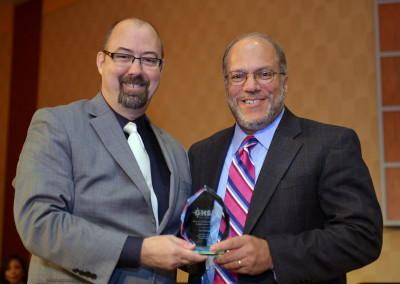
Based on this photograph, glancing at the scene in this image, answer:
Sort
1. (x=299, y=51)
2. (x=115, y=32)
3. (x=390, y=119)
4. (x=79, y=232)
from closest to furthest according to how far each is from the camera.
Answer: (x=79, y=232), (x=115, y=32), (x=390, y=119), (x=299, y=51)

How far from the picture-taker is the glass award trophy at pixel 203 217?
1777 mm

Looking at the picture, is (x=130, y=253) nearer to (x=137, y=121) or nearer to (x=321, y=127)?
(x=137, y=121)

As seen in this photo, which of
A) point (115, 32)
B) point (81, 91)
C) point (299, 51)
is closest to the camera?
point (115, 32)

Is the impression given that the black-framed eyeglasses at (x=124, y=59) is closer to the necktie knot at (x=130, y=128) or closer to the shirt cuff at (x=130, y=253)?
the necktie knot at (x=130, y=128)

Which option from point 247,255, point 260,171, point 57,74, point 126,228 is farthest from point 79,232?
point 57,74

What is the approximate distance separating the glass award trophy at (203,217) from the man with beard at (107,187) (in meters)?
0.10

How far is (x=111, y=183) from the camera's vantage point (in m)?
1.86

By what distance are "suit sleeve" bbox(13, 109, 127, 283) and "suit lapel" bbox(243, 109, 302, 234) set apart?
0.51 meters

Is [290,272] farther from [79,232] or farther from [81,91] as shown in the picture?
[81,91]

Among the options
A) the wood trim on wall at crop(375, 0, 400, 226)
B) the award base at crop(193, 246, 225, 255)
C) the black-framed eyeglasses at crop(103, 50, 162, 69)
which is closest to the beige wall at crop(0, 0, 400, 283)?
the wood trim on wall at crop(375, 0, 400, 226)

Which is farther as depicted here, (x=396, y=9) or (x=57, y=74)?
(x=57, y=74)

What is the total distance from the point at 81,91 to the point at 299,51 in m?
2.85

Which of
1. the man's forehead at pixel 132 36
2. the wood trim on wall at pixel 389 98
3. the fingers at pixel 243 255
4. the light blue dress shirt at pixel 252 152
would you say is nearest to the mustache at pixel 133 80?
the man's forehead at pixel 132 36

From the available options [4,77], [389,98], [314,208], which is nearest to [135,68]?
[314,208]
